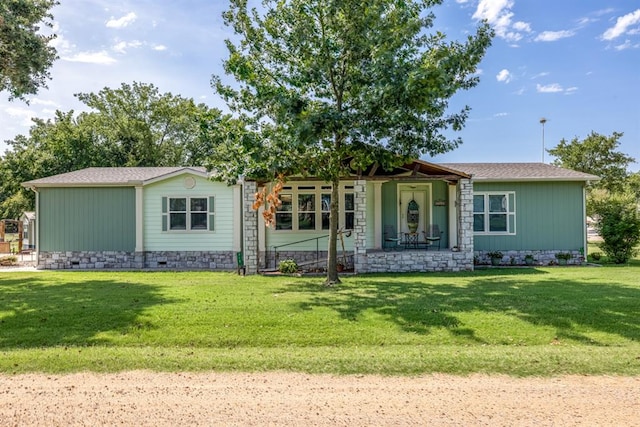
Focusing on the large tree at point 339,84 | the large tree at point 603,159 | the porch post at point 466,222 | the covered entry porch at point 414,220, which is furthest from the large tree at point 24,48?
the large tree at point 603,159

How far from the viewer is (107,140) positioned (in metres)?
28.3

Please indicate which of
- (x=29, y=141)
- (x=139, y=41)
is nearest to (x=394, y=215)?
(x=139, y=41)

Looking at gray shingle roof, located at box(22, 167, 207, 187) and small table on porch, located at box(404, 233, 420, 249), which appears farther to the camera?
gray shingle roof, located at box(22, 167, 207, 187)

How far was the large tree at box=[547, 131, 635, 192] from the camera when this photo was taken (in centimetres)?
2617

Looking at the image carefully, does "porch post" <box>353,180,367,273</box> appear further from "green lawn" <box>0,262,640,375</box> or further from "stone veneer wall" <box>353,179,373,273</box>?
"green lawn" <box>0,262,640,375</box>

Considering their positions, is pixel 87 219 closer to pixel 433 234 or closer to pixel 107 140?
pixel 433 234

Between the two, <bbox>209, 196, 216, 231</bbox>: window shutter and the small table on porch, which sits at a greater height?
<bbox>209, 196, 216, 231</bbox>: window shutter

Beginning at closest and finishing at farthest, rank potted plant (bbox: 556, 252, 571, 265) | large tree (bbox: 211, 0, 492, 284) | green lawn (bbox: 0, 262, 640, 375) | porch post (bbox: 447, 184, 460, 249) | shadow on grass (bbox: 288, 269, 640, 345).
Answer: green lawn (bbox: 0, 262, 640, 375)
shadow on grass (bbox: 288, 269, 640, 345)
large tree (bbox: 211, 0, 492, 284)
porch post (bbox: 447, 184, 460, 249)
potted plant (bbox: 556, 252, 571, 265)

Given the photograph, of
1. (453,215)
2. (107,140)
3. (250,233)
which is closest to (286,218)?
(250,233)

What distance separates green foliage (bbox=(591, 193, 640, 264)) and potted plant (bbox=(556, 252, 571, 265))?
56.5 inches

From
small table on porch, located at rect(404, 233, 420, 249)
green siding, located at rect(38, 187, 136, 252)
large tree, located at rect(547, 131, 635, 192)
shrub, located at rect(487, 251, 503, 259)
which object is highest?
large tree, located at rect(547, 131, 635, 192)

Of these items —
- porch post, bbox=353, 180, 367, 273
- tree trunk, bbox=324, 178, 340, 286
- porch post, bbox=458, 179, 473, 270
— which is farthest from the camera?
porch post, bbox=458, 179, 473, 270

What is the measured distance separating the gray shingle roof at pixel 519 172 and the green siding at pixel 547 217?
0.36 m

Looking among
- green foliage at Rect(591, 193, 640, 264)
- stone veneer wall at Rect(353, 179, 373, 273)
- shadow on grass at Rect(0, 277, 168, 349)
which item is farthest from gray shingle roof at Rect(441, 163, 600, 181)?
shadow on grass at Rect(0, 277, 168, 349)
